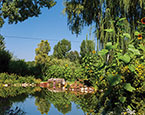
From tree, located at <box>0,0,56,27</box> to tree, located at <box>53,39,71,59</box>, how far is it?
91.3ft

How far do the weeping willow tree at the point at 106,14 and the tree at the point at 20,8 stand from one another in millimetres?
5479

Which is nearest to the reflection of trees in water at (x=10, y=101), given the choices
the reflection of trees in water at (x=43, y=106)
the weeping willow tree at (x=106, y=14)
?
the reflection of trees in water at (x=43, y=106)

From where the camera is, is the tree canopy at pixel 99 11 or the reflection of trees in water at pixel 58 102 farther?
the tree canopy at pixel 99 11

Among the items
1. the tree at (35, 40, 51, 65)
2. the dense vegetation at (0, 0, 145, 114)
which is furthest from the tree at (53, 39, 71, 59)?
the dense vegetation at (0, 0, 145, 114)

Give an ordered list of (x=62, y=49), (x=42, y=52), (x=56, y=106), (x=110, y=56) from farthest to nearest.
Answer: (x=62, y=49)
(x=42, y=52)
(x=110, y=56)
(x=56, y=106)

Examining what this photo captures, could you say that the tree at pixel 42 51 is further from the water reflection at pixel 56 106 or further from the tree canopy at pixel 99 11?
the water reflection at pixel 56 106

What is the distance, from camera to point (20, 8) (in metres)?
13.0

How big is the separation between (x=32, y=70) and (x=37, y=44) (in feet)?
42.7

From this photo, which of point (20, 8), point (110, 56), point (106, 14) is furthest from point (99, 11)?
point (20, 8)

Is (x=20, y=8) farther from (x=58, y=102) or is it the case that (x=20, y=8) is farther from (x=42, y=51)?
(x=42, y=51)

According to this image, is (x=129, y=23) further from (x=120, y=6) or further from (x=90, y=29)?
(x=90, y=29)

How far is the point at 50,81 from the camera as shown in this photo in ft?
39.9

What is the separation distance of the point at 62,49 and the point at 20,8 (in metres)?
28.7

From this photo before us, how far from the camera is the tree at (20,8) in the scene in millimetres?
11953
